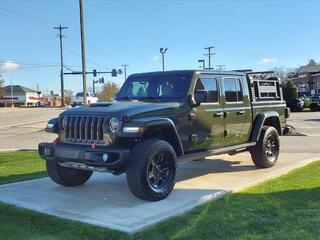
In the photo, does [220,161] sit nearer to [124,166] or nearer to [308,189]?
[308,189]

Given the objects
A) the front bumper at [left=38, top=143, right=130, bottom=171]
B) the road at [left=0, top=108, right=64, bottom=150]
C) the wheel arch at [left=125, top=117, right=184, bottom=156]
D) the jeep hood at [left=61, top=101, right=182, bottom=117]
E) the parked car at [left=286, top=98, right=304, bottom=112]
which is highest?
the jeep hood at [left=61, top=101, right=182, bottom=117]

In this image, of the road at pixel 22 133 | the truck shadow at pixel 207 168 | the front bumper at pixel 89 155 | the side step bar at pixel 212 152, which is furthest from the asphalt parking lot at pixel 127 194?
the road at pixel 22 133

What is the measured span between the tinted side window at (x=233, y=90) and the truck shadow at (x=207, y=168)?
156cm

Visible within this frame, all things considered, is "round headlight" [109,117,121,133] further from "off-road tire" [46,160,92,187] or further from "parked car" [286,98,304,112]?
"parked car" [286,98,304,112]

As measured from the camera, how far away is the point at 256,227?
5.69m

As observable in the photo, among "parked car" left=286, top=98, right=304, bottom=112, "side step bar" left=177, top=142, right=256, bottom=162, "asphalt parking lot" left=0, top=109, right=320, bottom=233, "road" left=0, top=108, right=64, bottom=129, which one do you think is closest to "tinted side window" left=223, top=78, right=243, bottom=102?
"side step bar" left=177, top=142, right=256, bottom=162

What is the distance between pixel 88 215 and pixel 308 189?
355 cm

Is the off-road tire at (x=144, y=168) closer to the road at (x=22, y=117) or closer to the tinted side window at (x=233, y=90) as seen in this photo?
the tinted side window at (x=233, y=90)

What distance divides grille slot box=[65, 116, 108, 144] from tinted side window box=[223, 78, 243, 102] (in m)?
2.96

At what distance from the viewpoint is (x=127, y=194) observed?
766 centimetres

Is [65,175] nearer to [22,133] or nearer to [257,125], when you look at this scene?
[257,125]

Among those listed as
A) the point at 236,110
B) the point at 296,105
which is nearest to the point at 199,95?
the point at 236,110

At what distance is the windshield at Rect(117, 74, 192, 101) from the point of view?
8133mm

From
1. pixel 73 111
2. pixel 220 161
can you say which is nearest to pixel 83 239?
pixel 73 111
